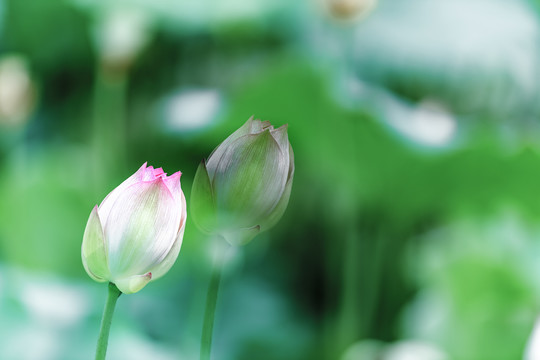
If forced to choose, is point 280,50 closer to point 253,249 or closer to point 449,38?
point 449,38

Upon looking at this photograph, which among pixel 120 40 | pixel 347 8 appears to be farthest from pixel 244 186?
pixel 120 40

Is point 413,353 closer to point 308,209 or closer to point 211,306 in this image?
point 308,209

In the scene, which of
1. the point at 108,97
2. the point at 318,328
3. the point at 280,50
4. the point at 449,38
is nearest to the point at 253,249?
the point at 318,328

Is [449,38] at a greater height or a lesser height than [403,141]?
greater

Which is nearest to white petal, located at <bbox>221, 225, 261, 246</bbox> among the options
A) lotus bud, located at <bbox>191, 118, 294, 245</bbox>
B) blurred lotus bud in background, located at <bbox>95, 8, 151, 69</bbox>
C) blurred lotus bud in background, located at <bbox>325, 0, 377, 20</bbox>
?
lotus bud, located at <bbox>191, 118, 294, 245</bbox>

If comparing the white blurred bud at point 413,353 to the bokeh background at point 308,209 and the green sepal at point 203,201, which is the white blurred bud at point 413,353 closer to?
the bokeh background at point 308,209

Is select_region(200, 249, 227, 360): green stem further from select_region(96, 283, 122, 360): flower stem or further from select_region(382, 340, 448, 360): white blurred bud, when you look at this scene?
select_region(382, 340, 448, 360): white blurred bud

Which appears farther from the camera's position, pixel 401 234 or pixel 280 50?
pixel 280 50
